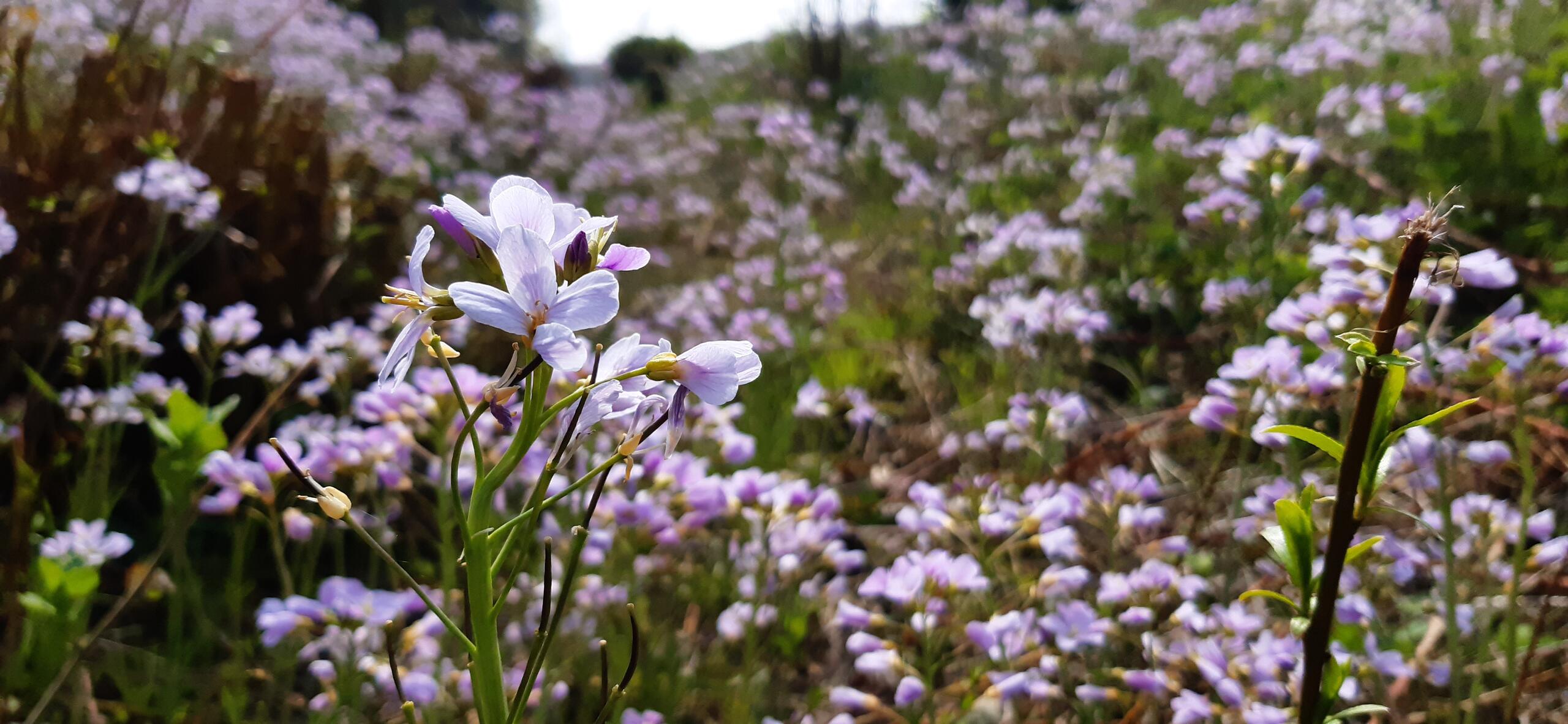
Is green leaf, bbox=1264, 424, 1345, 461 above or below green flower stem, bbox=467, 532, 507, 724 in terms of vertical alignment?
above

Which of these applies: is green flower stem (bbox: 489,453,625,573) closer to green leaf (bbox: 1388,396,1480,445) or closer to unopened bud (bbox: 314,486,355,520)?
unopened bud (bbox: 314,486,355,520)

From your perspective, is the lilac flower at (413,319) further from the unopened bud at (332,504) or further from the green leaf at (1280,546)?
the green leaf at (1280,546)

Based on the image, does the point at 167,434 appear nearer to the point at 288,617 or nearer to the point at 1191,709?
the point at 288,617

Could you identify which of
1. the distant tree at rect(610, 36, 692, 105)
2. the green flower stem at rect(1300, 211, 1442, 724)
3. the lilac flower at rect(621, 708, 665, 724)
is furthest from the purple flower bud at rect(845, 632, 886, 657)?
the distant tree at rect(610, 36, 692, 105)

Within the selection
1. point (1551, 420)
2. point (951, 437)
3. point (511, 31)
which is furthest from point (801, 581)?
point (511, 31)

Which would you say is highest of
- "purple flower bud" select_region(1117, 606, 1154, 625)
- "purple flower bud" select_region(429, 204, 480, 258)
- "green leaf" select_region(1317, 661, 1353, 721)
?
"purple flower bud" select_region(429, 204, 480, 258)

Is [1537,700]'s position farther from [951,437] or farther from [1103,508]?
[951,437]

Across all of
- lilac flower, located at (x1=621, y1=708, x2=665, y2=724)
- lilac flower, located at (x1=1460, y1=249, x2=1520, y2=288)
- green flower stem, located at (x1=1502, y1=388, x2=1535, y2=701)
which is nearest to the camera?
lilac flower, located at (x1=1460, y1=249, x2=1520, y2=288)

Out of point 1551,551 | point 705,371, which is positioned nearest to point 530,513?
point 705,371
